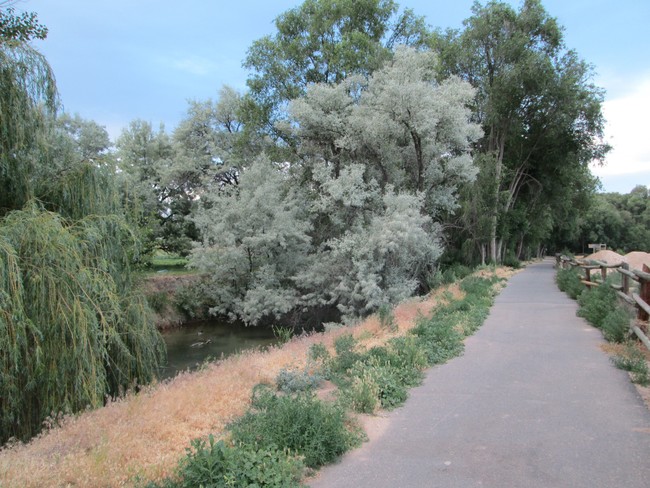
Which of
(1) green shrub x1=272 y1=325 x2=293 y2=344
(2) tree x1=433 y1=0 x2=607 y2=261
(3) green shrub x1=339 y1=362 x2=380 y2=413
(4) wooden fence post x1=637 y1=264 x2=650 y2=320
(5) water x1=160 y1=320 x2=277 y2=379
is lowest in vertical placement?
(5) water x1=160 y1=320 x2=277 y2=379

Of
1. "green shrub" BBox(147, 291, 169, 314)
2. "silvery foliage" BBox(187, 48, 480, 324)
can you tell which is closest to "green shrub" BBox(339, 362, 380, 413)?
"silvery foliage" BBox(187, 48, 480, 324)

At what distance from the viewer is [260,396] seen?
20.0 ft

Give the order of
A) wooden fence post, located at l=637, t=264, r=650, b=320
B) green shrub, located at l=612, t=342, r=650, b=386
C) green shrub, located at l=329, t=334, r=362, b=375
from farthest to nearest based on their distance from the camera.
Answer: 1. wooden fence post, located at l=637, t=264, r=650, b=320
2. green shrub, located at l=329, t=334, r=362, b=375
3. green shrub, located at l=612, t=342, r=650, b=386

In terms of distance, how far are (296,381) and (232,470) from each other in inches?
119

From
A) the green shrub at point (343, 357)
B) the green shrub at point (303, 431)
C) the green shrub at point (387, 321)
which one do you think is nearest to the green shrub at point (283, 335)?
the green shrub at point (387, 321)

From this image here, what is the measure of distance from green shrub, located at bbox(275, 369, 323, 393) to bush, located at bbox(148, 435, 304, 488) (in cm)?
258

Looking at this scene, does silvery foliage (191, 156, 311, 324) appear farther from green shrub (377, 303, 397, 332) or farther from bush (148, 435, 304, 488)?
bush (148, 435, 304, 488)

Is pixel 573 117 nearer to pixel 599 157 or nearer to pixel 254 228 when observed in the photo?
pixel 599 157

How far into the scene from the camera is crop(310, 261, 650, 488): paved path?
4082 mm

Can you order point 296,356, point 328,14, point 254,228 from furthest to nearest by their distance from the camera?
point 328,14 < point 254,228 < point 296,356

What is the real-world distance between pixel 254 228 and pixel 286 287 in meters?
3.53

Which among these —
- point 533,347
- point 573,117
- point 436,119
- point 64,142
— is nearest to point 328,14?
point 436,119

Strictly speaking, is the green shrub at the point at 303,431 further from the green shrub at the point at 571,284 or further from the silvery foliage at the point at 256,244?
the silvery foliage at the point at 256,244

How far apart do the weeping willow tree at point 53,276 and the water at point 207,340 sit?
7.11 meters
